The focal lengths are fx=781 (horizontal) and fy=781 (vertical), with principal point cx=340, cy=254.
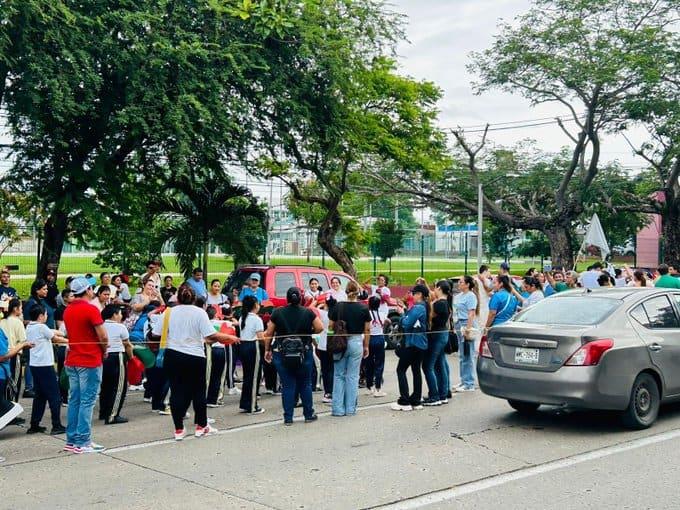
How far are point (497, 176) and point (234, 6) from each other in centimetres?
2239

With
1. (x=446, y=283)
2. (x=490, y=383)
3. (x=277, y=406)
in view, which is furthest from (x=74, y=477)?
(x=446, y=283)

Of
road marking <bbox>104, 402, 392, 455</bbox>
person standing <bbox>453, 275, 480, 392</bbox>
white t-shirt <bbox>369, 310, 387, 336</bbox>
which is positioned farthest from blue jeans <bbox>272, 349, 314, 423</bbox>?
person standing <bbox>453, 275, 480, 392</bbox>

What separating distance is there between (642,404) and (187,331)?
5.26 metres

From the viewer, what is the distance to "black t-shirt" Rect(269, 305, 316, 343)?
31.5 feet

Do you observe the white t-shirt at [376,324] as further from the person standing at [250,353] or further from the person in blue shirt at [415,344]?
the person standing at [250,353]

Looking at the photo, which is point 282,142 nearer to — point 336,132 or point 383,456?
point 336,132

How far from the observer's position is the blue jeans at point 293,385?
9.61 metres

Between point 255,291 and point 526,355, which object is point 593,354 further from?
point 255,291

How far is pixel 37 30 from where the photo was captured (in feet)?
47.9

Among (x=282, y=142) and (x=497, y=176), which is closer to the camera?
(x=282, y=142)

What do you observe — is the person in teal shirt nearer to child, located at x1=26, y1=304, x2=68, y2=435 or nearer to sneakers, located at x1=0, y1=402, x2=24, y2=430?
child, located at x1=26, y1=304, x2=68, y2=435

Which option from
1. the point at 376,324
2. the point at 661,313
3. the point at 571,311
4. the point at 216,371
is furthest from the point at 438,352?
the point at 216,371

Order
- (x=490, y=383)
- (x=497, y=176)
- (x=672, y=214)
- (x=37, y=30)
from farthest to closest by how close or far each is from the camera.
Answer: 1. (x=497, y=176)
2. (x=672, y=214)
3. (x=37, y=30)
4. (x=490, y=383)

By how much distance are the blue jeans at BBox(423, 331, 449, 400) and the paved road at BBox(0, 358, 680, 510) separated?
572mm
